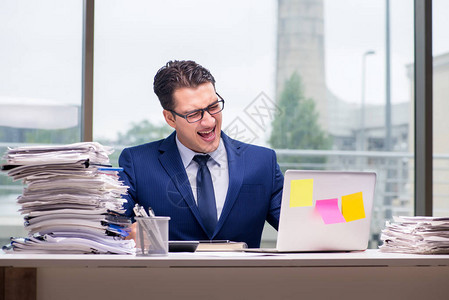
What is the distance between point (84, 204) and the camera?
168 centimetres

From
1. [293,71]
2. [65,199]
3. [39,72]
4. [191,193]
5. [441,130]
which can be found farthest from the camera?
[293,71]

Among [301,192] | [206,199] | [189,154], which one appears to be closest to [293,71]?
[189,154]

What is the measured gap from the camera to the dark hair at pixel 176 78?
8.39ft

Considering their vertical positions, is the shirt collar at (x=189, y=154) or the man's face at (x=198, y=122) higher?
the man's face at (x=198, y=122)

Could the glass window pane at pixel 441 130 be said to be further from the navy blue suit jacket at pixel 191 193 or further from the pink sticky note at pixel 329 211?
the pink sticky note at pixel 329 211

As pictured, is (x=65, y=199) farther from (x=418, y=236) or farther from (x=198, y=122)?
(x=418, y=236)

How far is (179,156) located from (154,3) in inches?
106

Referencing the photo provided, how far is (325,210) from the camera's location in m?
1.73

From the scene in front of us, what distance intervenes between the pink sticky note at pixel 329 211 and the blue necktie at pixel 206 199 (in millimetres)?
734

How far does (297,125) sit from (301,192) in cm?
437
